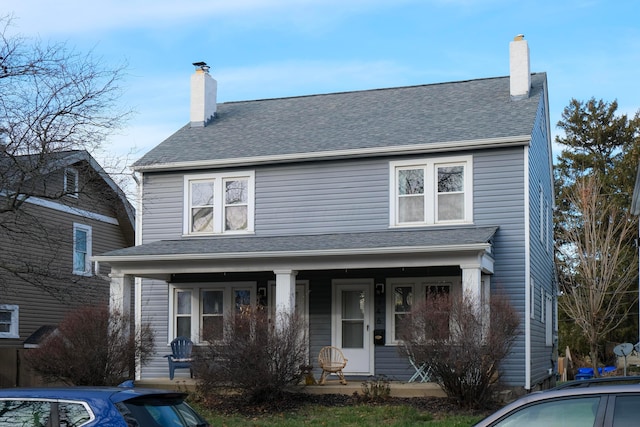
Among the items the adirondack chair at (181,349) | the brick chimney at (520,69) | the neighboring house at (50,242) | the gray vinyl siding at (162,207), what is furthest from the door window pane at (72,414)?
the brick chimney at (520,69)

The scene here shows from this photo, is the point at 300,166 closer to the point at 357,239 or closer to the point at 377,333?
the point at 357,239

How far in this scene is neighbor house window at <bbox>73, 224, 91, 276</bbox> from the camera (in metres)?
23.7

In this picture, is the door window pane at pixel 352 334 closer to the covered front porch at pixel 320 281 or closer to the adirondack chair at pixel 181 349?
the covered front porch at pixel 320 281

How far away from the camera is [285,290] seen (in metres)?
16.5

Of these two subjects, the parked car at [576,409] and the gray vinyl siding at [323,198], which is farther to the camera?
the gray vinyl siding at [323,198]

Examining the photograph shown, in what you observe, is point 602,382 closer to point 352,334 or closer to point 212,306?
point 352,334

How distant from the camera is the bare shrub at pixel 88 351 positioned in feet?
49.6

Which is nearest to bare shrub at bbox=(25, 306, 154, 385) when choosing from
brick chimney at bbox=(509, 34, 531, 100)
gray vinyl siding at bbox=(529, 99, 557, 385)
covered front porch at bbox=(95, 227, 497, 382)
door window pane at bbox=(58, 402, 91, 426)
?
covered front porch at bbox=(95, 227, 497, 382)

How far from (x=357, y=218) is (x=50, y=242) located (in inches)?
329

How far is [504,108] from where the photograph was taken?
61.7 ft

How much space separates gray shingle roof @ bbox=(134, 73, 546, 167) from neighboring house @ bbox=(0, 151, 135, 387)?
8.05 ft

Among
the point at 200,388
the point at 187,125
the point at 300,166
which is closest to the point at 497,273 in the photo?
Result: the point at 300,166

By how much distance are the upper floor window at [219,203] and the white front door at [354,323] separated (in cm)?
273

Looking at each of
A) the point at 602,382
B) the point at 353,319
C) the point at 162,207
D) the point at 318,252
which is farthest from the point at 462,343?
the point at 162,207
